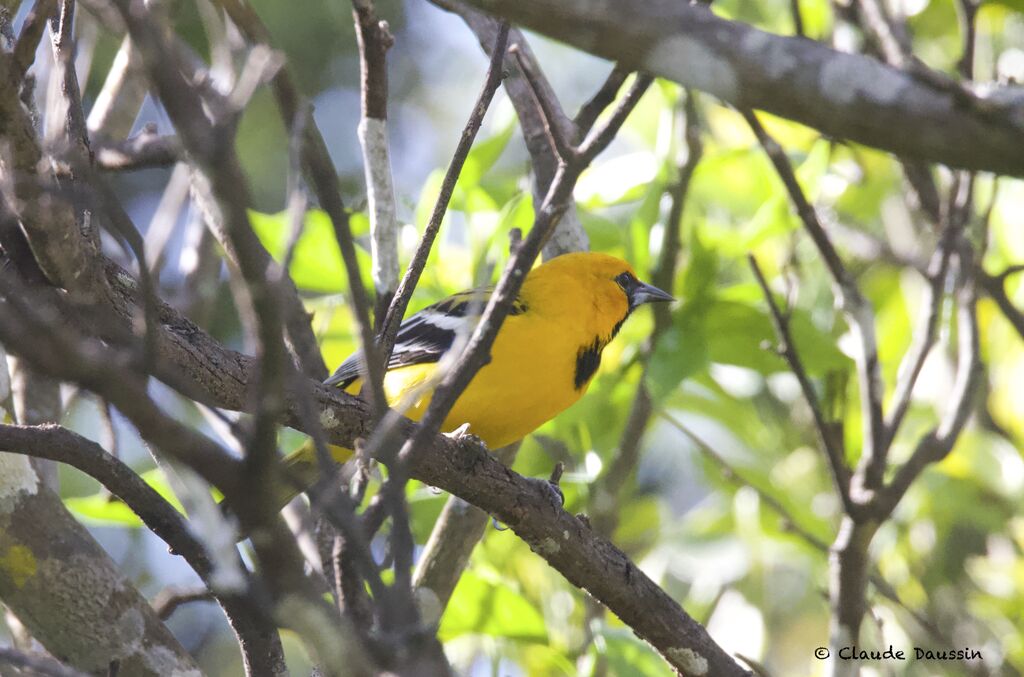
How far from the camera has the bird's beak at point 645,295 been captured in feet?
15.8

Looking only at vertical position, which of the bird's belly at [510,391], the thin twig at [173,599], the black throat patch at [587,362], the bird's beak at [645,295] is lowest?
the thin twig at [173,599]

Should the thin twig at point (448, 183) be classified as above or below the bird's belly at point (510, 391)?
below

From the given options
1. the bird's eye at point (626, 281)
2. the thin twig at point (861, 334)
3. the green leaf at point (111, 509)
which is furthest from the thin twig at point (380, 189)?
the bird's eye at point (626, 281)

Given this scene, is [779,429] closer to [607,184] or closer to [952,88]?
[607,184]

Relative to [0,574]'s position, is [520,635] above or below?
above

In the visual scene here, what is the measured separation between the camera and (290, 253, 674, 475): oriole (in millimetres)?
4312

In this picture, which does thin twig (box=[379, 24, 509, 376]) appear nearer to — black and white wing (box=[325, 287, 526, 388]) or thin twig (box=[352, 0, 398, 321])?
thin twig (box=[352, 0, 398, 321])

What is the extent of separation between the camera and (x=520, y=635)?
409 centimetres

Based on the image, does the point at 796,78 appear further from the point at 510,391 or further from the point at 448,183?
the point at 510,391

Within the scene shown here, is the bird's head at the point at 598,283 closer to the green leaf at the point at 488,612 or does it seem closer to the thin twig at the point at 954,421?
the thin twig at the point at 954,421

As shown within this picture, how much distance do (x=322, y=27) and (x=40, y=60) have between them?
4082 millimetres

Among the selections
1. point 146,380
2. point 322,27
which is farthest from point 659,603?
point 322,27

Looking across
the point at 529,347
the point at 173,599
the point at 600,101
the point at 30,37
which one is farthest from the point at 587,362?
the point at 30,37

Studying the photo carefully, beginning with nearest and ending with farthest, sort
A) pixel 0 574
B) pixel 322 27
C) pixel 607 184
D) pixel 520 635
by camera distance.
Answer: pixel 0 574 < pixel 520 635 < pixel 607 184 < pixel 322 27
